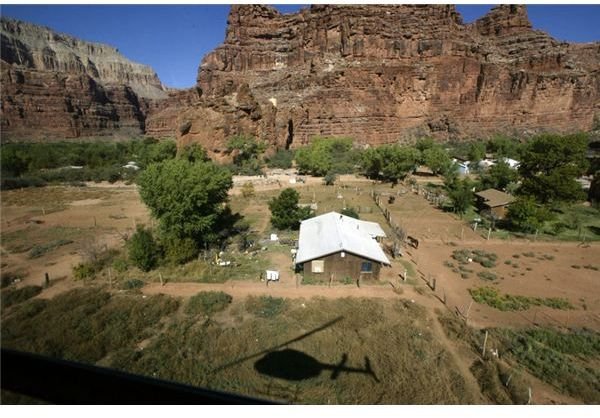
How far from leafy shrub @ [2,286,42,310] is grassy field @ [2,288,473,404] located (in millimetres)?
483

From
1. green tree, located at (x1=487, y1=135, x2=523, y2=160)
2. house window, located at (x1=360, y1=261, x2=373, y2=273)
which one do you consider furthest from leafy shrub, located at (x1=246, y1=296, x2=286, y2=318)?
green tree, located at (x1=487, y1=135, x2=523, y2=160)

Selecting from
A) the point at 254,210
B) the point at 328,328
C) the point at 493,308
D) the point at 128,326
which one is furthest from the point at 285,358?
the point at 254,210

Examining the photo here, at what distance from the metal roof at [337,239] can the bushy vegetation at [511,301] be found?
5336mm

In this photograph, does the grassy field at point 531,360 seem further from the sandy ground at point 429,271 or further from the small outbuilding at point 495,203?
→ the small outbuilding at point 495,203

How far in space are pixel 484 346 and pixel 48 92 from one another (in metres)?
131

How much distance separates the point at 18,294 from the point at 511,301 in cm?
2685

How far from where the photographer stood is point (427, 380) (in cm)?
1063

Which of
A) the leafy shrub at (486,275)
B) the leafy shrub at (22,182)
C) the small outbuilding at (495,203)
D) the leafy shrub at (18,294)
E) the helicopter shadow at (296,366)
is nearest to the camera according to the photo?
the helicopter shadow at (296,366)

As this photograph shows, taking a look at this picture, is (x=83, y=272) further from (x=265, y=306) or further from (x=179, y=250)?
(x=265, y=306)

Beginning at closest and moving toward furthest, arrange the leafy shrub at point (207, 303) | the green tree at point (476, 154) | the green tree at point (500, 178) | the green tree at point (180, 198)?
the leafy shrub at point (207, 303) → the green tree at point (180, 198) → the green tree at point (500, 178) → the green tree at point (476, 154)

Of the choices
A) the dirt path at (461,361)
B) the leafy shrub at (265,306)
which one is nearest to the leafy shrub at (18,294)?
the leafy shrub at (265,306)

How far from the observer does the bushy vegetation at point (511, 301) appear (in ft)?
51.1

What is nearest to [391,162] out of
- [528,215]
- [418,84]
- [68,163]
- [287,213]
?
[528,215]

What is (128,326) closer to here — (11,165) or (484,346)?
(484,346)
